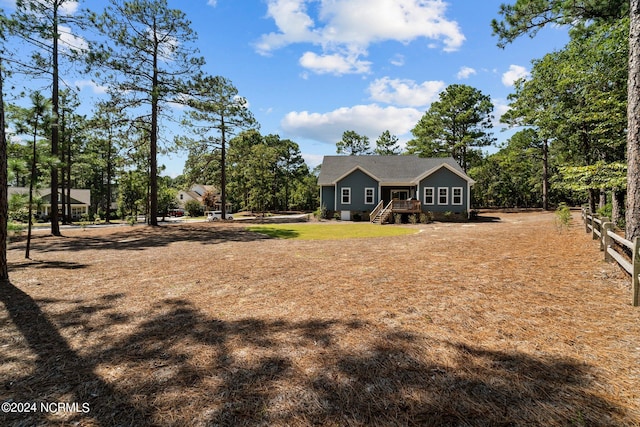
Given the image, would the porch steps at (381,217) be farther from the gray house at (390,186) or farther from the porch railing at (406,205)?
the porch railing at (406,205)

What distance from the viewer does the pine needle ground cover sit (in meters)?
2.61

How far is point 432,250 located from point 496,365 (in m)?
7.53

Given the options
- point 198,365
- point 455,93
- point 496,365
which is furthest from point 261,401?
point 455,93

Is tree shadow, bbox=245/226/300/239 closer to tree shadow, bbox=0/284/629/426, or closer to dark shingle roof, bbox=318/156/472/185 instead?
dark shingle roof, bbox=318/156/472/185

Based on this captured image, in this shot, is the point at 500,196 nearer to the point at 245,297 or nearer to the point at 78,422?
the point at 245,297

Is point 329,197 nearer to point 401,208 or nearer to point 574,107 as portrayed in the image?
point 401,208

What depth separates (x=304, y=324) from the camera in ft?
14.4

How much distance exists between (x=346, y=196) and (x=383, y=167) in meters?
5.40

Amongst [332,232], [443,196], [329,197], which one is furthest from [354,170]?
[332,232]

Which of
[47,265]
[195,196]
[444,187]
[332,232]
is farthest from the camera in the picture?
[195,196]

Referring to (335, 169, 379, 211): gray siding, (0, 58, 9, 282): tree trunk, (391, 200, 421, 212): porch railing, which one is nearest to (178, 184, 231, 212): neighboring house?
(335, 169, 379, 211): gray siding

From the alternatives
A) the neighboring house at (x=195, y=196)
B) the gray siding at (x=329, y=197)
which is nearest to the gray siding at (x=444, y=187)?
the gray siding at (x=329, y=197)

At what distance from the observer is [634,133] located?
736 cm

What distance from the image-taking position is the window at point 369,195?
29392mm
